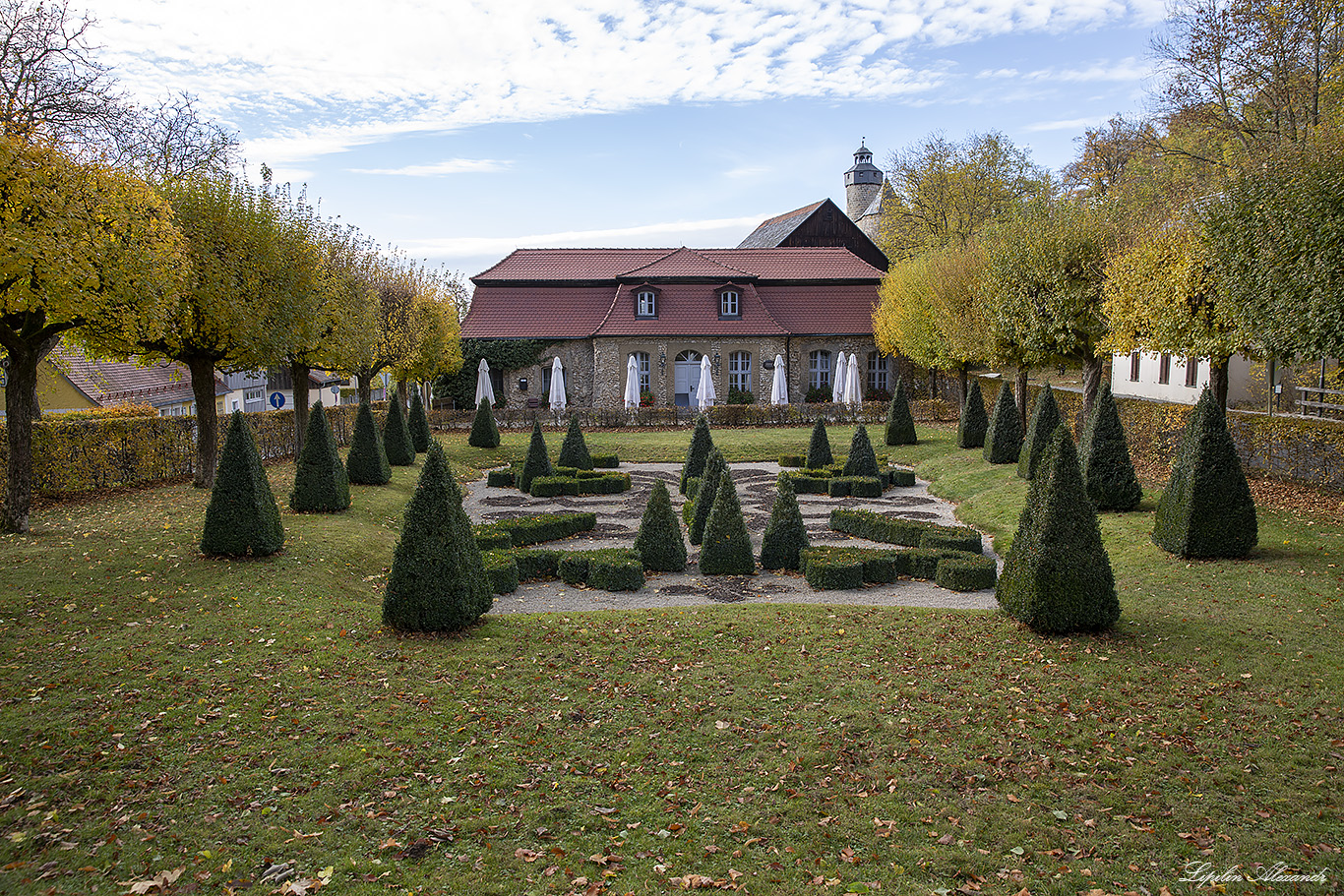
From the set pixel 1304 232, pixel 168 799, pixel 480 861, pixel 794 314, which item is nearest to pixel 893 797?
pixel 480 861

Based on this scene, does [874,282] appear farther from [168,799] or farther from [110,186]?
[168,799]

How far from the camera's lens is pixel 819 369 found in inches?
1507

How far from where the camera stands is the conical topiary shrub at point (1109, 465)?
15.1m

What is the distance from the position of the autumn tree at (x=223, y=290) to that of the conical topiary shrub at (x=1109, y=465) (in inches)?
652

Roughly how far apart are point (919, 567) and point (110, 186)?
1402 cm

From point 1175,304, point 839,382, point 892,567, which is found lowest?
point 892,567

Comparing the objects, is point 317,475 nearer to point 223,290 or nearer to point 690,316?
point 223,290

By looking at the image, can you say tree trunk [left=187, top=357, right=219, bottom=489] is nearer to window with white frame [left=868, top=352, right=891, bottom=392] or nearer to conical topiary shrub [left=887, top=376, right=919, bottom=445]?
conical topiary shrub [left=887, top=376, right=919, bottom=445]

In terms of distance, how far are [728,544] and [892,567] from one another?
8.67 ft

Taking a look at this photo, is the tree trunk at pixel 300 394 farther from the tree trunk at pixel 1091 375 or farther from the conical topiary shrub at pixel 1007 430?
the tree trunk at pixel 1091 375

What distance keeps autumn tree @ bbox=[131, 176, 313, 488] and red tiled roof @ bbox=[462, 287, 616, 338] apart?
1854 cm

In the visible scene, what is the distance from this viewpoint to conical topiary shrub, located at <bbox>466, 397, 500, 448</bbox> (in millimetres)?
28141

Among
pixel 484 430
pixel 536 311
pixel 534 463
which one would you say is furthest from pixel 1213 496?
pixel 536 311

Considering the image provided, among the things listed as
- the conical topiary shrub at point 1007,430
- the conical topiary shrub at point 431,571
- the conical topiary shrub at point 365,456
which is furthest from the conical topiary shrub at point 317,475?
the conical topiary shrub at point 1007,430
